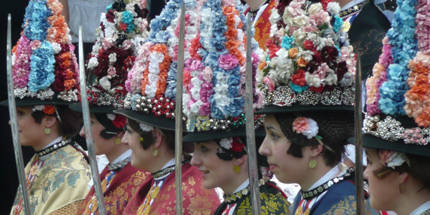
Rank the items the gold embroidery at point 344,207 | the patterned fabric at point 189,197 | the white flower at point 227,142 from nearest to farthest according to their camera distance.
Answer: the gold embroidery at point 344,207
the white flower at point 227,142
the patterned fabric at point 189,197

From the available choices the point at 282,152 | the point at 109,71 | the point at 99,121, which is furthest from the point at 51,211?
the point at 282,152

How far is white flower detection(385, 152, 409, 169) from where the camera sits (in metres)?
2.70

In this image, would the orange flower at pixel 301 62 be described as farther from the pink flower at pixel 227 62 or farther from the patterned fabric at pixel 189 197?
the patterned fabric at pixel 189 197

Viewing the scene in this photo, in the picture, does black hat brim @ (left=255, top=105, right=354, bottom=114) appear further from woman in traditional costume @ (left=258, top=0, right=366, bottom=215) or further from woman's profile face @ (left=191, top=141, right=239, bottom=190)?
woman's profile face @ (left=191, top=141, right=239, bottom=190)

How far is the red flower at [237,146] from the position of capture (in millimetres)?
3447

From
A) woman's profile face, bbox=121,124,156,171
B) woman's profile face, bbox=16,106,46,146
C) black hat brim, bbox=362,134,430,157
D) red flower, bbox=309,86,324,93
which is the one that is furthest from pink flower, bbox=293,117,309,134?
woman's profile face, bbox=16,106,46,146

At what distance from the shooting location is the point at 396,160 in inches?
106

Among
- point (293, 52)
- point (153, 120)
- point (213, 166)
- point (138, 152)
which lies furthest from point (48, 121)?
Result: point (293, 52)

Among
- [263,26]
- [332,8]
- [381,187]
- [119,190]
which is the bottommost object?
[119,190]

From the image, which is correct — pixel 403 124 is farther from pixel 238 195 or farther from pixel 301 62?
pixel 238 195

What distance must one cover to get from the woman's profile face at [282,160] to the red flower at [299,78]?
0.21 meters

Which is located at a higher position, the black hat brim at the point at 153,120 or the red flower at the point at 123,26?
the red flower at the point at 123,26

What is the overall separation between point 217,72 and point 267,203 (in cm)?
65

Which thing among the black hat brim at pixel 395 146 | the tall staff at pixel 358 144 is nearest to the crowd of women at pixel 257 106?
the black hat brim at pixel 395 146
